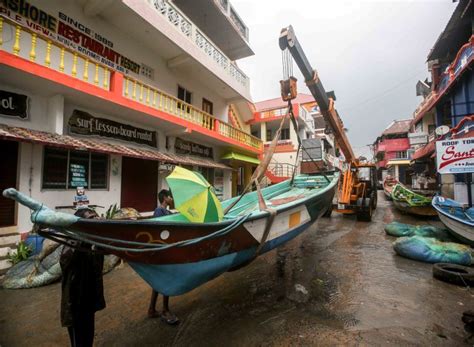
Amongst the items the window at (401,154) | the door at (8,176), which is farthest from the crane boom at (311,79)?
the window at (401,154)

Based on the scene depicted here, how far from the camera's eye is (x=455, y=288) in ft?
12.6

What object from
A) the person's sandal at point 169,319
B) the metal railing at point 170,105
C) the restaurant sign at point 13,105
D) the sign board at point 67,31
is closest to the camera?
the person's sandal at point 169,319

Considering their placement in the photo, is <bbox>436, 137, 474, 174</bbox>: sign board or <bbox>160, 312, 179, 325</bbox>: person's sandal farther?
<bbox>436, 137, 474, 174</bbox>: sign board

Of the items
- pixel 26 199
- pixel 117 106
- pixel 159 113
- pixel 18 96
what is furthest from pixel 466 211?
pixel 18 96

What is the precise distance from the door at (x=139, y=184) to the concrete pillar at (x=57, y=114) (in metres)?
2.13

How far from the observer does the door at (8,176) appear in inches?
193

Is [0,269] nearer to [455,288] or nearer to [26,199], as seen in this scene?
[26,199]

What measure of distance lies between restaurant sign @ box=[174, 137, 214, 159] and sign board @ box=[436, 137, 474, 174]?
8484mm

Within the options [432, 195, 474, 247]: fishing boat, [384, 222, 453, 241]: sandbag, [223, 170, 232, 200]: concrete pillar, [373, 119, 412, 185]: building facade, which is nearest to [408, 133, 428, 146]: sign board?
[432, 195, 474, 247]: fishing boat

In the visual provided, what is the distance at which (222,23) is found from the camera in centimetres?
1190

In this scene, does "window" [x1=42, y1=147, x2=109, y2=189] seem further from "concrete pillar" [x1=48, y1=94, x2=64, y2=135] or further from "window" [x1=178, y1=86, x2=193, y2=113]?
"window" [x1=178, y1=86, x2=193, y2=113]

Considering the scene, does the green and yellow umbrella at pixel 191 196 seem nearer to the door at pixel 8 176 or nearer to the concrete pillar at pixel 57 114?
the concrete pillar at pixel 57 114

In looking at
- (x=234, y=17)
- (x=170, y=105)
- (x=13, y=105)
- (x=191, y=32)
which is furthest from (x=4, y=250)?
(x=234, y=17)

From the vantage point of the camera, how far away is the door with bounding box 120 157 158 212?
7512mm
